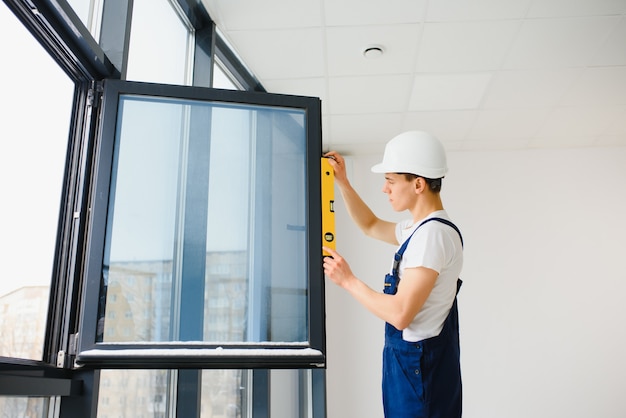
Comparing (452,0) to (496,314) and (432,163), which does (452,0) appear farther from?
(496,314)

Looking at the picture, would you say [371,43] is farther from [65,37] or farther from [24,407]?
[24,407]

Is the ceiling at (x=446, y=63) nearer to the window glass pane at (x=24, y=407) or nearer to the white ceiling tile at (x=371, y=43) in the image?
the white ceiling tile at (x=371, y=43)

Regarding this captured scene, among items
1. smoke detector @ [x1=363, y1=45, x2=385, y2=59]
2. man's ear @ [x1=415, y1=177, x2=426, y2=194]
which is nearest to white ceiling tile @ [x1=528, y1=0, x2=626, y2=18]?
smoke detector @ [x1=363, y1=45, x2=385, y2=59]

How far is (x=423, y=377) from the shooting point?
5.65 ft

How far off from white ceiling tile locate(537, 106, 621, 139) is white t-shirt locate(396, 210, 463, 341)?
8.67 feet

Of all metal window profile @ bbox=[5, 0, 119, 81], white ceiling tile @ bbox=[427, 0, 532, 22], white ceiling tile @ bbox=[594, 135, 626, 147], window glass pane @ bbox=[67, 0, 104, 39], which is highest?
white ceiling tile @ bbox=[427, 0, 532, 22]

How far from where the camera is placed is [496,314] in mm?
4367

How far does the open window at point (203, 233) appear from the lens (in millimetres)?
1740

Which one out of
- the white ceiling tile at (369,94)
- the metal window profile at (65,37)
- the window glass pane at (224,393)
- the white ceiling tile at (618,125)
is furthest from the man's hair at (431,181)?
the white ceiling tile at (618,125)

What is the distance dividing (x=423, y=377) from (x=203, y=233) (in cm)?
87

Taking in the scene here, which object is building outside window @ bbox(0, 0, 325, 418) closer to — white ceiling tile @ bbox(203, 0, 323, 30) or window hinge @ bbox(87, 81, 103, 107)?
window hinge @ bbox(87, 81, 103, 107)

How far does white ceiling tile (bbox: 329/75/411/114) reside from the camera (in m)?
3.46

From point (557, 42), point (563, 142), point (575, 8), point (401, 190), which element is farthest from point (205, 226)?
point (563, 142)

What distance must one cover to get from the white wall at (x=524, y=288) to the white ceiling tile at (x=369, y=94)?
909 millimetres
